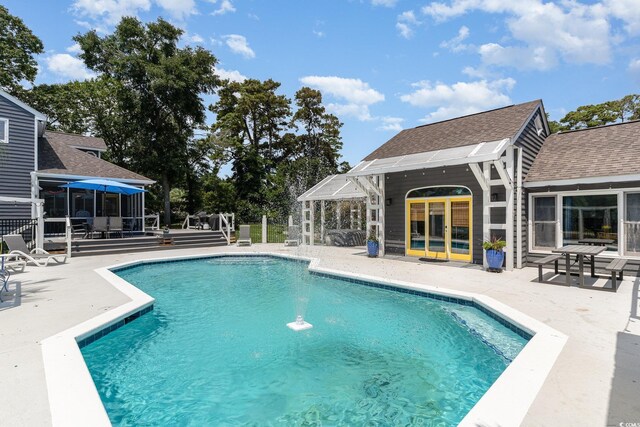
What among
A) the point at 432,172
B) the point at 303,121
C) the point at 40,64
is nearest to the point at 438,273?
the point at 432,172

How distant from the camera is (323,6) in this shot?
38.8 ft

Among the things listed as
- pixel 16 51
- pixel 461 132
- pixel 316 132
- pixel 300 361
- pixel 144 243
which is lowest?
pixel 300 361

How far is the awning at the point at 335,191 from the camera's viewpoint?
1491 centimetres

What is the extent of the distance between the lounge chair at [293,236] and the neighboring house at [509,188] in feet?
17.0

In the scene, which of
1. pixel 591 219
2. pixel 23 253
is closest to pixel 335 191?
pixel 591 219

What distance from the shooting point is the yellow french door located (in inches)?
417

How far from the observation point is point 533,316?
16.2 feet

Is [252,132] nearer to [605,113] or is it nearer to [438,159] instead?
[438,159]

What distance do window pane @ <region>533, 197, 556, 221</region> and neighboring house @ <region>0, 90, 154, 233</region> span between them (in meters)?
16.9

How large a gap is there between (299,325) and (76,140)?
20195 mm

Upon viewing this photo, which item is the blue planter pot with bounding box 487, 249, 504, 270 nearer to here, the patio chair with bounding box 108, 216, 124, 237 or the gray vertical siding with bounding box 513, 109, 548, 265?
the gray vertical siding with bounding box 513, 109, 548, 265

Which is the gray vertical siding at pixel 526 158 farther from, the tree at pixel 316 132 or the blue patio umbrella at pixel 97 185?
the tree at pixel 316 132

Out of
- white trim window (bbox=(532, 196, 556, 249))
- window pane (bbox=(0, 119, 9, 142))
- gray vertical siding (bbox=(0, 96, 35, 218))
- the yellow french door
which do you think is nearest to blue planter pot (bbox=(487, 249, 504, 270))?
the yellow french door

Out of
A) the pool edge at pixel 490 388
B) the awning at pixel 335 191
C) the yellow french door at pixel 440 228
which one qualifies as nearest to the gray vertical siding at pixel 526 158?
the yellow french door at pixel 440 228
